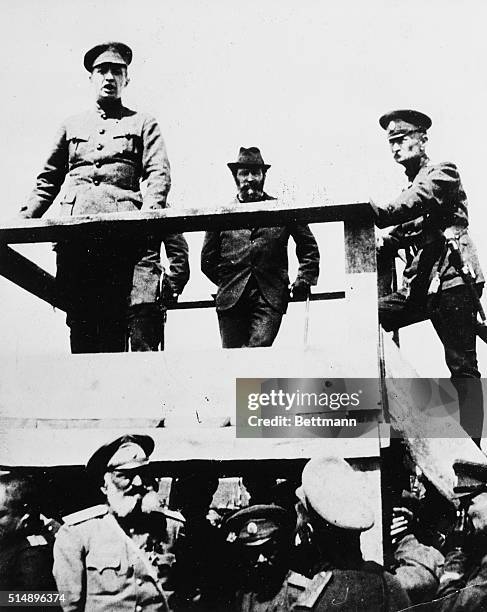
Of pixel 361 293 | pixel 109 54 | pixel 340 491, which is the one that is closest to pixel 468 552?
pixel 340 491

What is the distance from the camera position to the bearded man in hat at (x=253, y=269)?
16.4 feet

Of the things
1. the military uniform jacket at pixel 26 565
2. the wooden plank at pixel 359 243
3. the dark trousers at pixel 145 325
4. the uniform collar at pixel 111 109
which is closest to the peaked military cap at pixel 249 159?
the uniform collar at pixel 111 109

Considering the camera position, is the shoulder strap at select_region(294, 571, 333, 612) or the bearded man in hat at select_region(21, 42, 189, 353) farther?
the bearded man in hat at select_region(21, 42, 189, 353)

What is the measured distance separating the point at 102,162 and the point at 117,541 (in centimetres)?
216

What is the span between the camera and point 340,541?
370 centimetres

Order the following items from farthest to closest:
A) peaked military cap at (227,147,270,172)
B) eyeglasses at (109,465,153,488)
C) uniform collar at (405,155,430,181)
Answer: uniform collar at (405,155,430,181)
peaked military cap at (227,147,270,172)
eyeglasses at (109,465,153,488)

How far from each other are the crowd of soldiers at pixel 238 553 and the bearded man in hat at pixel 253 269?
1168mm

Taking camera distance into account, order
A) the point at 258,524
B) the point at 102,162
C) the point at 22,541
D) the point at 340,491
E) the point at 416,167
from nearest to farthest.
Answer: the point at 340,491
the point at 258,524
the point at 22,541
the point at 102,162
the point at 416,167

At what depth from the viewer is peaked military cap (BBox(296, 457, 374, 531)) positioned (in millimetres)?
3621

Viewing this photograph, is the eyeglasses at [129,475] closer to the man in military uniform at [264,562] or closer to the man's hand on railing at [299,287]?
the man in military uniform at [264,562]

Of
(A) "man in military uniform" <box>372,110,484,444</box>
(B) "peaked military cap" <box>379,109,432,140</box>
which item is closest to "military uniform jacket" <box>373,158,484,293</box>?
(A) "man in military uniform" <box>372,110,484,444</box>

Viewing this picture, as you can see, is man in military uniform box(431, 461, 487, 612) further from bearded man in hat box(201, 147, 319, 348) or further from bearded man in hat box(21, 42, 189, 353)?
bearded man in hat box(21, 42, 189, 353)

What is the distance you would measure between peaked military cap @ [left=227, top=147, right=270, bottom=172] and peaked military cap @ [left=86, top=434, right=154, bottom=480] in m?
2.15

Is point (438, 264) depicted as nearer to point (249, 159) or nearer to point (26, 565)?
point (249, 159)
